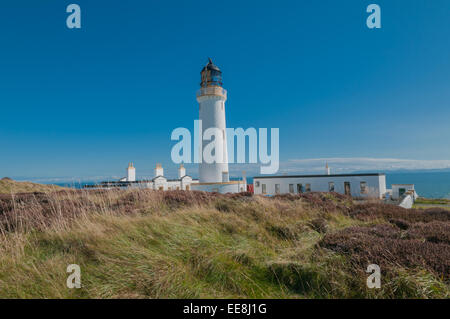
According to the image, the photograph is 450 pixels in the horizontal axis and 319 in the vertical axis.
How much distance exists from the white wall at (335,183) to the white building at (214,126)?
6799mm

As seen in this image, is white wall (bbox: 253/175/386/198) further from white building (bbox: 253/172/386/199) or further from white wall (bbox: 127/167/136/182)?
white wall (bbox: 127/167/136/182)

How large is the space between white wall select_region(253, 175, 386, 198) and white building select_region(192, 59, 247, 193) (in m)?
6.80

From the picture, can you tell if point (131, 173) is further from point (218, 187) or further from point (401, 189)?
point (401, 189)

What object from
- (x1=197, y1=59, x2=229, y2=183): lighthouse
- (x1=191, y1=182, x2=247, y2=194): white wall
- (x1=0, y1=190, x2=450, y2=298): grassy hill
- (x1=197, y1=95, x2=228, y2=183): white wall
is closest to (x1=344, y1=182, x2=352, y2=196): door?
(x1=191, y1=182, x2=247, y2=194): white wall

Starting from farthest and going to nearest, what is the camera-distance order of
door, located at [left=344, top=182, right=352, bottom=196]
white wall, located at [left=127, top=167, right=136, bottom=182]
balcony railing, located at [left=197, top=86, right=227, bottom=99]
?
1. door, located at [left=344, top=182, right=352, bottom=196]
2. white wall, located at [left=127, top=167, right=136, bottom=182]
3. balcony railing, located at [left=197, top=86, right=227, bottom=99]

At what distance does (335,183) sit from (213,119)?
612 inches

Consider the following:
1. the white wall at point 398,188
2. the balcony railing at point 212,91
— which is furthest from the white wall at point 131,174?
the white wall at point 398,188

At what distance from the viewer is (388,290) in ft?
8.12

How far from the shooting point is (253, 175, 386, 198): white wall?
900 inches

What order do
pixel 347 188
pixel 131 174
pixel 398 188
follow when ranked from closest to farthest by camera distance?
pixel 131 174
pixel 347 188
pixel 398 188

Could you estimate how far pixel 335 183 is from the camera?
24438mm

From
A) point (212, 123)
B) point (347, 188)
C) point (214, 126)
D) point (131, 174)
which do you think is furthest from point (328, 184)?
point (131, 174)
